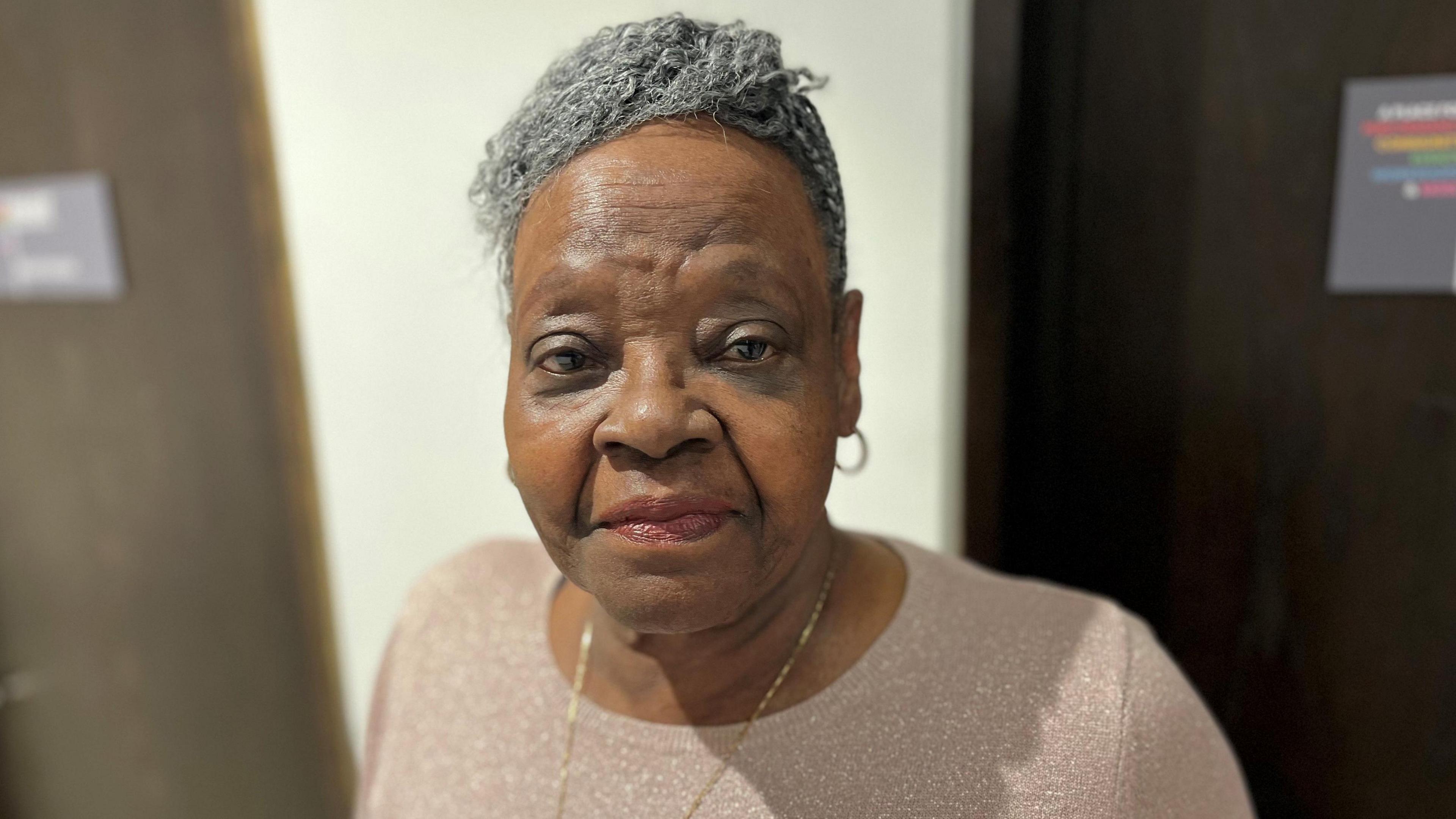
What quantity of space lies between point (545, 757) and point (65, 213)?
1367 millimetres

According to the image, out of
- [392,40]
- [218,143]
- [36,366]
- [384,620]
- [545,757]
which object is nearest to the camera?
[545,757]

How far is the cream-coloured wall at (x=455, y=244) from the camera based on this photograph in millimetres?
1048

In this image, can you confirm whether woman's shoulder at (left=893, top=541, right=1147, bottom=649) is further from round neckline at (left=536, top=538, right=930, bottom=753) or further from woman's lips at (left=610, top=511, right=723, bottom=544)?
woman's lips at (left=610, top=511, right=723, bottom=544)

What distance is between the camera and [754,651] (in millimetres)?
734

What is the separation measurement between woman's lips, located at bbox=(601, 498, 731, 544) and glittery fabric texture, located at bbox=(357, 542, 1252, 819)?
0.23 meters

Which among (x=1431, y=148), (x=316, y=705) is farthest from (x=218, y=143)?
(x=1431, y=148)

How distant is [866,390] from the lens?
1117mm

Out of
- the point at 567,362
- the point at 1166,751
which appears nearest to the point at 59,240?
the point at 567,362

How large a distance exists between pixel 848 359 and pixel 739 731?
1.03ft

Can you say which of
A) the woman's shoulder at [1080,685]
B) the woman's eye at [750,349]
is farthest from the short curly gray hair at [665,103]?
the woman's shoulder at [1080,685]

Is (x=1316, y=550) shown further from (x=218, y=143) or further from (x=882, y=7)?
(x=218, y=143)

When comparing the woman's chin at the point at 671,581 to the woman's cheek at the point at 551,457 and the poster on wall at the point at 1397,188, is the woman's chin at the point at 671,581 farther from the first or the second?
the poster on wall at the point at 1397,188

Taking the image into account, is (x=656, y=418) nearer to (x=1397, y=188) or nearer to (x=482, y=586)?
(x=482, y=586)

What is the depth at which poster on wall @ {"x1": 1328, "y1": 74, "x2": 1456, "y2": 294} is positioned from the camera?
94 centimetres
